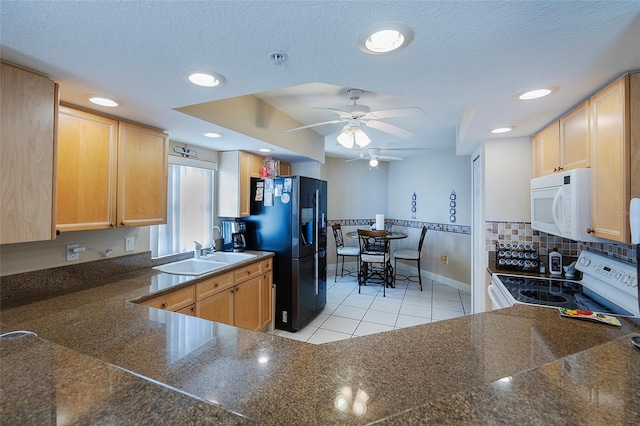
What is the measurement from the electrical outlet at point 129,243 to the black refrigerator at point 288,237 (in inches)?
49.7

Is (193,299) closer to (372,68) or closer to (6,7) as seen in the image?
(6,7)

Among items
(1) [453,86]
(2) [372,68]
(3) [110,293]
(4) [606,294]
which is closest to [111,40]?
(2) [372,68]

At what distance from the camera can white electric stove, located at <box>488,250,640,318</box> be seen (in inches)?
62.1

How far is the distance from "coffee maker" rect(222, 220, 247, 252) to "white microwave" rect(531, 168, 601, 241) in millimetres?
2880

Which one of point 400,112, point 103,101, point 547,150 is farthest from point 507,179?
point 103,101

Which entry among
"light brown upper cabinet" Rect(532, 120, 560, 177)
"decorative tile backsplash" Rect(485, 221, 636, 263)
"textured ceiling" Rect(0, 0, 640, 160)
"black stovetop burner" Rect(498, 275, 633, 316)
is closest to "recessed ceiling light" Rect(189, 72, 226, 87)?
"textured ceiling" Rect(0, 0, 640, 160)

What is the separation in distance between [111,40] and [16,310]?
148 cm

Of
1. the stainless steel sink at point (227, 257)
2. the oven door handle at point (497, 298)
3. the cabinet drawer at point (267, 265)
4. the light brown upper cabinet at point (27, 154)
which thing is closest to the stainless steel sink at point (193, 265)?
the stainless steel sink at point (227, 257)

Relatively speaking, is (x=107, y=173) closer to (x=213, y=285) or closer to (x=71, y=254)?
(x=71, y=254)

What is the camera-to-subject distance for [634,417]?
0.63m

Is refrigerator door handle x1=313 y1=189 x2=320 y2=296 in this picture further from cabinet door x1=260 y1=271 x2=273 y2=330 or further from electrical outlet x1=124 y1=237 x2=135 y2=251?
electrical outlet x1=124 y1=237 x2=135 y2=251

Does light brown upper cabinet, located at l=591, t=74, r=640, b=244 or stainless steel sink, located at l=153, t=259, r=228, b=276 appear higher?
light brown upper cabinet, located at l=591, t=74, r=640, b=244

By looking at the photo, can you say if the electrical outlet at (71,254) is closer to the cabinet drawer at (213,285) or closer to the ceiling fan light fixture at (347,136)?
the cabinet drawer at (213,285)

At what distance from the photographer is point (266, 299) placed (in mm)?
3105
